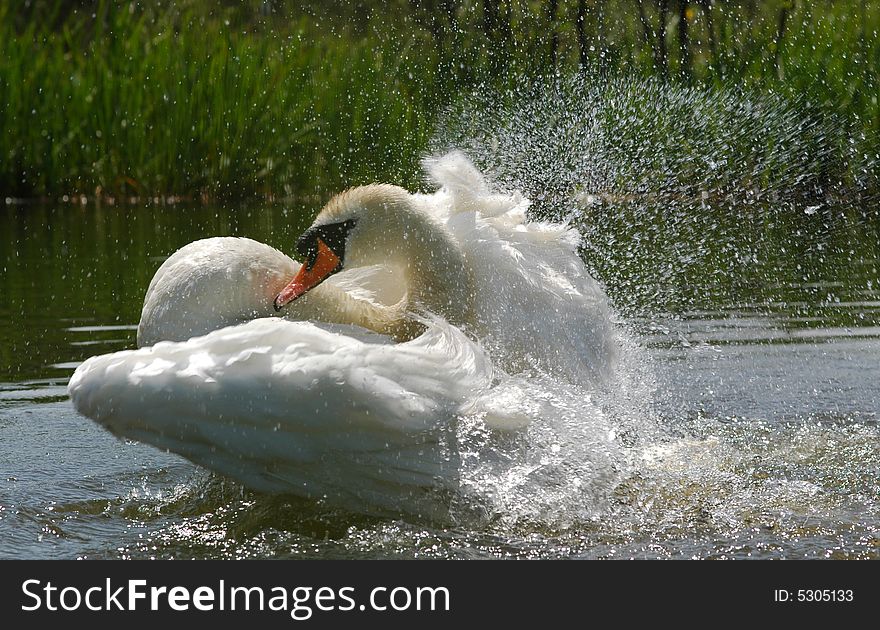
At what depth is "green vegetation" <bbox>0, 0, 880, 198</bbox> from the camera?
40.2 ft

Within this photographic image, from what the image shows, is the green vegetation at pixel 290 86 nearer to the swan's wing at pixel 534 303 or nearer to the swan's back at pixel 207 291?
the swan's wing at pixel 534 303

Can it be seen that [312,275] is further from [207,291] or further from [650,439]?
[650,439]

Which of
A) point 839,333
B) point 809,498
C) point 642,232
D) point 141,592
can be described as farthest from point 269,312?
point 642,232

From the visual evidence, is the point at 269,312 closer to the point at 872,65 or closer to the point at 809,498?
the point at 809,498

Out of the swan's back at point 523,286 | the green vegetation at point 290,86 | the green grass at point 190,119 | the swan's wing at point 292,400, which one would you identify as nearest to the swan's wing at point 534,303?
the swan's back at point 523,286

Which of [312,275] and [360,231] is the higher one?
[360,231]

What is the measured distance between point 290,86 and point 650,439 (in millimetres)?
8444

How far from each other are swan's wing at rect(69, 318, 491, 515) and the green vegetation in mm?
8294

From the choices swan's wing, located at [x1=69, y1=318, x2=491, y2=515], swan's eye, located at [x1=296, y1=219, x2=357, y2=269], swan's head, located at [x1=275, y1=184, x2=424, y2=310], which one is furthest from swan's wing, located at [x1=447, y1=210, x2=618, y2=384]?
swan's wing, located at [x1=69, y1=318, x2=491, y2=515]

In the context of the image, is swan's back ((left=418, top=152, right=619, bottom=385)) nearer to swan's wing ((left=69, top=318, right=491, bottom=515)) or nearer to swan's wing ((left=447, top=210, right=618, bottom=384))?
swan's wing ((left=447, top=210, right=618, bottom=384))

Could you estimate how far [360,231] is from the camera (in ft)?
16.2

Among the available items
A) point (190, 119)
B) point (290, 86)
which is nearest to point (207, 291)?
point (190, 119)

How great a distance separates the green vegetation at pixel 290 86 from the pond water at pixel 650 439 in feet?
7.95

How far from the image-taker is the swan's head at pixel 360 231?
4883 mm
